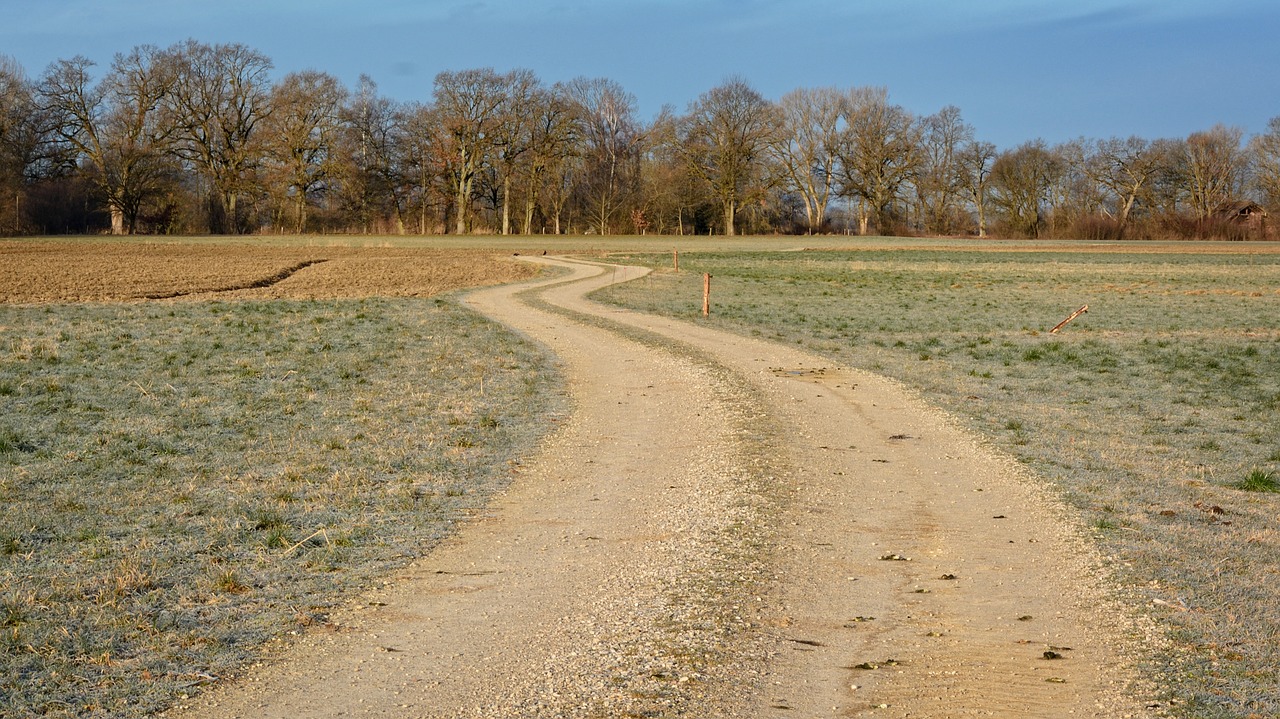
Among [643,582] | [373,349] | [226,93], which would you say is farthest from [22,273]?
[226,93]

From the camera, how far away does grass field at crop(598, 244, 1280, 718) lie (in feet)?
21.6

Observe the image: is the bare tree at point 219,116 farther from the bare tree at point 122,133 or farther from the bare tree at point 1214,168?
the bare tree at point 1214,168

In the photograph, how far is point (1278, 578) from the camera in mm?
7246

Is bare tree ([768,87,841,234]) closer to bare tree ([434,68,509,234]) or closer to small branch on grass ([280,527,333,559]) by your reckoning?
bare tree ([434,68,509,234])

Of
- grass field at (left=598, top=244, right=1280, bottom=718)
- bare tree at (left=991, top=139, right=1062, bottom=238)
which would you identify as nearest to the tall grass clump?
grass field at (left=598, top=244, right=1280, bottom=718)

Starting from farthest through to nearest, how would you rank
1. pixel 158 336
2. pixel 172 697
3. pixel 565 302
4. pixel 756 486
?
pixel 565 302 → pixel 158 336 → pixel 756 486 → pixel 172 697

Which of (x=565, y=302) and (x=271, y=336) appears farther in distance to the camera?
(x=565, y=302)

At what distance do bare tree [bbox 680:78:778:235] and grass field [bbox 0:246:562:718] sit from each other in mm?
79211

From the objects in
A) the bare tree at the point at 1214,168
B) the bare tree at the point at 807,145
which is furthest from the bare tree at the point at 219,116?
the bare tree at the point at 1214,168

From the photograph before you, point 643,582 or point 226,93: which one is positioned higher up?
point 226,93

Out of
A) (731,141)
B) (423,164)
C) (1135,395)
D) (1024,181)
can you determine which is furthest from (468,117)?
(1135,395)

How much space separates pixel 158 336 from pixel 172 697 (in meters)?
16.0

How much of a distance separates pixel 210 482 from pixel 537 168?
87496mm

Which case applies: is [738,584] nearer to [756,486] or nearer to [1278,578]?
[756,486]
